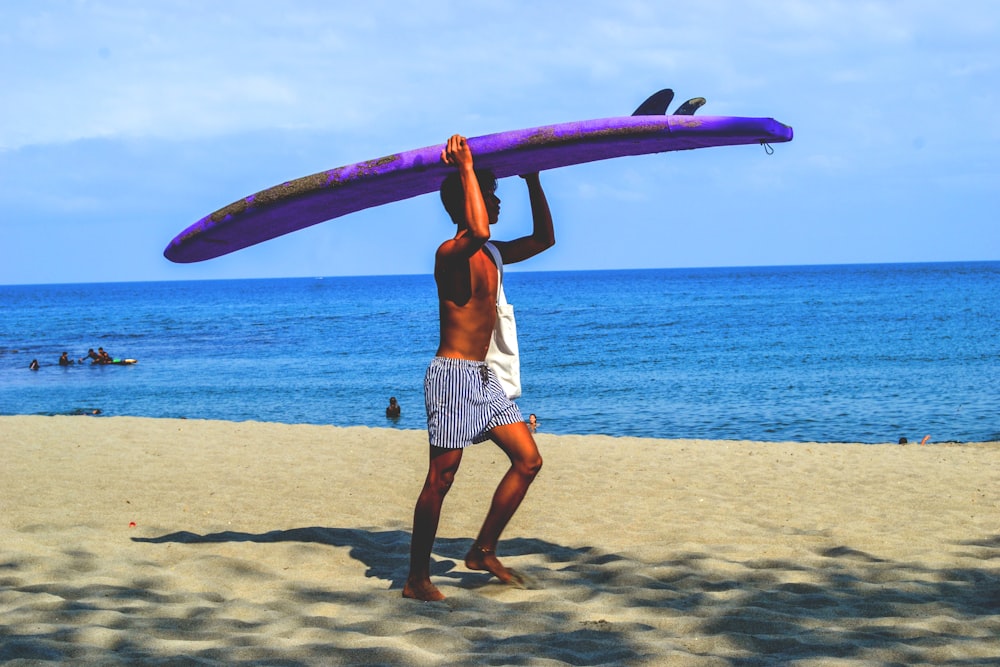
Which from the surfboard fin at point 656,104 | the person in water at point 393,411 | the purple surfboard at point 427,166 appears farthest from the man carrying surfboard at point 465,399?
the person in water at point 393,411

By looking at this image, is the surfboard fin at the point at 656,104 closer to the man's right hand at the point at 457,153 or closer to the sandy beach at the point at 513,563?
the man's right hand at the point at 457,153

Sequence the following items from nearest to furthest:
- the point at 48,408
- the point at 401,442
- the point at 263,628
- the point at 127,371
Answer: the point at 263,628 → the point at 401,442 → the point at 48,408 → the point at 127,371

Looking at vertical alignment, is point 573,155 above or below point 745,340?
above

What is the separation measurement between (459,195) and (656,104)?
1.05m

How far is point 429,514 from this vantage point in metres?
4.20

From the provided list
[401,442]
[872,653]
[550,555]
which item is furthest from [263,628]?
[401,442]

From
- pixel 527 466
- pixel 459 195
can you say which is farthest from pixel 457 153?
pixel 527 466

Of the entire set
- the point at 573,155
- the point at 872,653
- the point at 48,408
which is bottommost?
the point at 48,408

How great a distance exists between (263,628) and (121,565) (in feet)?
4.87

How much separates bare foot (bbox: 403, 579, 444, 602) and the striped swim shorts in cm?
65

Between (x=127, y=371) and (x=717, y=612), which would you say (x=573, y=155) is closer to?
(x=717, y=612)

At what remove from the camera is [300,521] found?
20.5 feet

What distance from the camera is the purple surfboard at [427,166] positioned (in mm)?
4320

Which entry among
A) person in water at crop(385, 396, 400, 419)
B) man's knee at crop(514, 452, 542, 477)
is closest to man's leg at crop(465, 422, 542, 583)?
man's knee at crop(514, 452, 542, 477)
